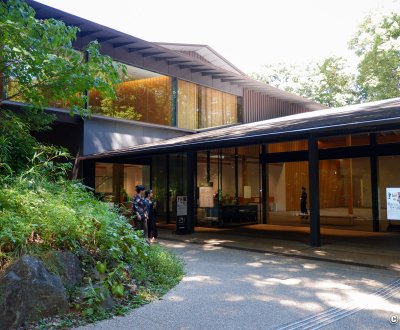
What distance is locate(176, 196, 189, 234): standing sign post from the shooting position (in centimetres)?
1400

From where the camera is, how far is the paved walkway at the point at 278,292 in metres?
4.99

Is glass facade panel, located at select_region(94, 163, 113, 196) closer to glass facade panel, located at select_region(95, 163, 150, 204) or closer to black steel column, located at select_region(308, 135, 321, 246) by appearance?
glass facade panel, located at select_region(95, 163, 150, 204)

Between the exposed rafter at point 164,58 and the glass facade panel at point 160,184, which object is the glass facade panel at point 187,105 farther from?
the glass facade panel at point 160,184

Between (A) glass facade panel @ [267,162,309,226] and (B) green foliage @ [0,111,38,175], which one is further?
(A) glass facade panel @ [267,162,309,226]

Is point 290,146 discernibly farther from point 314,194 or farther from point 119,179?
point 119,179

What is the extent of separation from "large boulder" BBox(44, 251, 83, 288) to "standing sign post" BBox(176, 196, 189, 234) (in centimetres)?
833

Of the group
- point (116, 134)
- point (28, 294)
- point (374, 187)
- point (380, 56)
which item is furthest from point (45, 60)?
point (380, 56)

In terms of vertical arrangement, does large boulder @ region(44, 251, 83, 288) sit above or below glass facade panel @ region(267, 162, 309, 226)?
below

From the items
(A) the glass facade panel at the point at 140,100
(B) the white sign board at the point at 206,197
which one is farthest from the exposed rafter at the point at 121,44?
(B) the white sign board at the point at 206,197

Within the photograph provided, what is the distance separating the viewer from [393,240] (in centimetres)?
1214

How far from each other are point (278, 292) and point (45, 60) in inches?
241

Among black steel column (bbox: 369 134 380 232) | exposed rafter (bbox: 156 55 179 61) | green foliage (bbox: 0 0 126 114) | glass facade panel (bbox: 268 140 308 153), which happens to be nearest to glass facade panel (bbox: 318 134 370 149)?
black steel column (bbox: 369 134 380 232)

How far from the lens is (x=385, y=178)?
47.2ft

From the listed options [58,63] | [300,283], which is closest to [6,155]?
[58,63]
